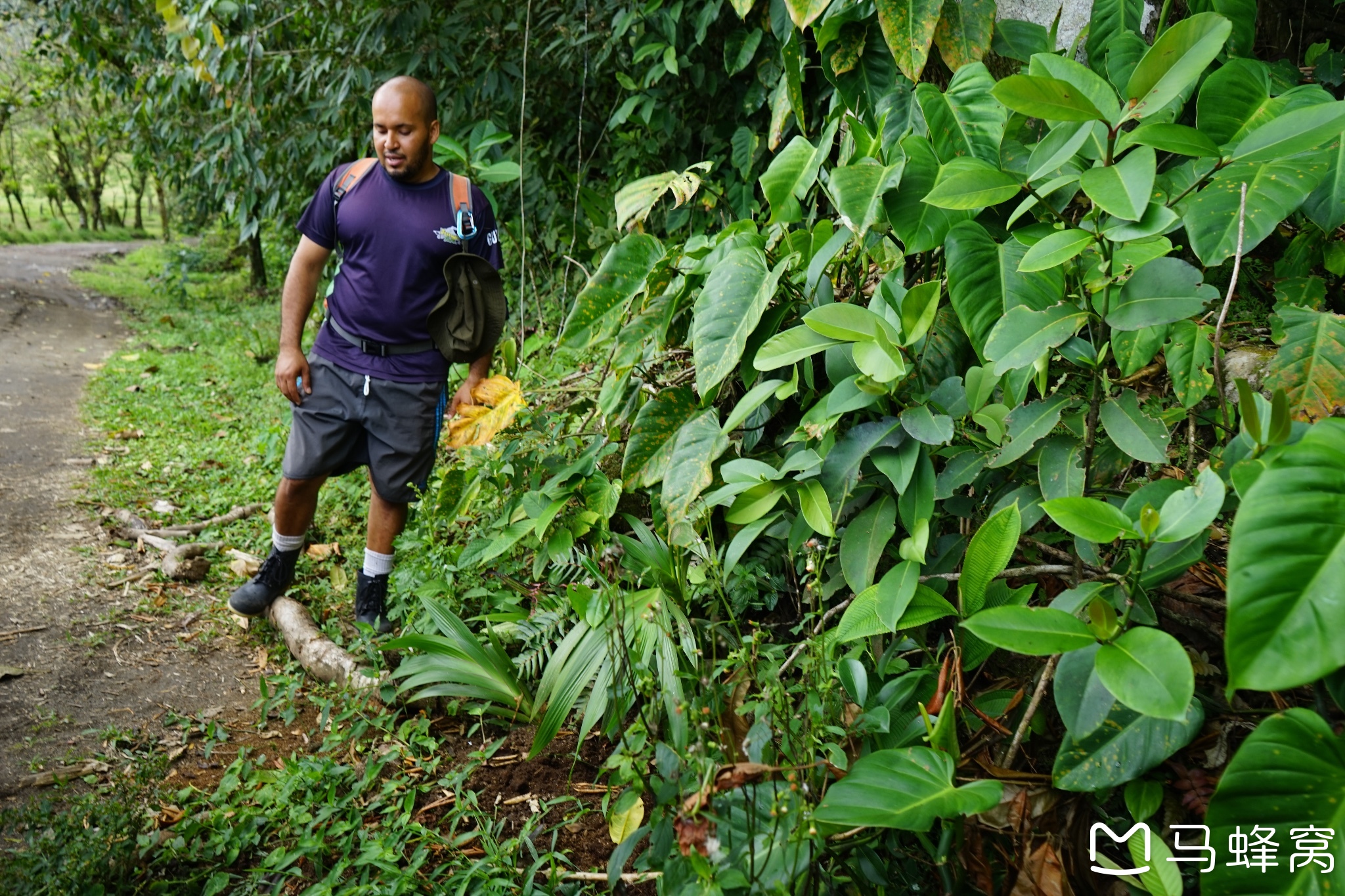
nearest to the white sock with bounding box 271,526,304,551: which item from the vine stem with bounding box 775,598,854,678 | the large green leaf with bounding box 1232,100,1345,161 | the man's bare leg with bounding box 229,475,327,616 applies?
the man's bare leg with bounding box 229,475,327,616

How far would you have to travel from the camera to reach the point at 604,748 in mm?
2240

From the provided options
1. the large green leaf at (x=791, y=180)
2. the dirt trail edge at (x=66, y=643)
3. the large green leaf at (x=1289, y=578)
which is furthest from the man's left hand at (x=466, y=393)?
the large green leaf at (x=1289, y=578)

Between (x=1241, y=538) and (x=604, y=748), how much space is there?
164cm

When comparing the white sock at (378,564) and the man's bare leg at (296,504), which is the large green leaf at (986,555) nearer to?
the white sock at (378,564)

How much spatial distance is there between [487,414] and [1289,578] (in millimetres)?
2130

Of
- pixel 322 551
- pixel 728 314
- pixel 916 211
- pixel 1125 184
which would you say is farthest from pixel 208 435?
pixel 1125 184

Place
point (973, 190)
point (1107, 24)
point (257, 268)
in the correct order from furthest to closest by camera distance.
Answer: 1. point (257, 268)
2. point (1107, 24)
3. point (973, 190)

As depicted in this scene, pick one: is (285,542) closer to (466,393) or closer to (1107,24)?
(466,393)

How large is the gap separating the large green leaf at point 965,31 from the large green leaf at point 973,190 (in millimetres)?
637

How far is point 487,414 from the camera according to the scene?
2678 millimetres

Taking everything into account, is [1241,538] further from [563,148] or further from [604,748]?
[563,148]

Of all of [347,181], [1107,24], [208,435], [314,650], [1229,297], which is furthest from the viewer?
[208,435]

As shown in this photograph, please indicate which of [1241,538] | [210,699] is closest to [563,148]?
[210,699]

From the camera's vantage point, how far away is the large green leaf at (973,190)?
A: 156cm
